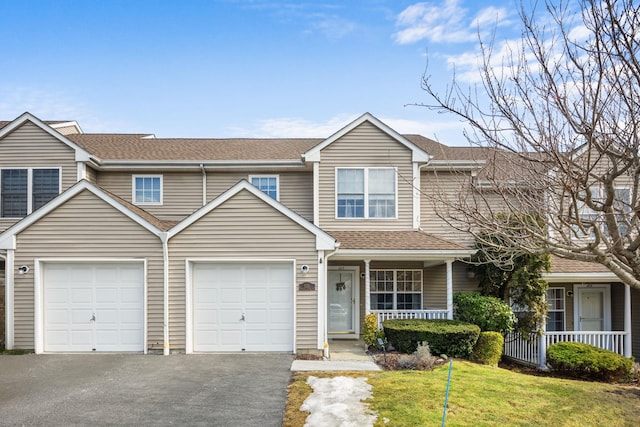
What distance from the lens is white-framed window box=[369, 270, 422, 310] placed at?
15.9 meters

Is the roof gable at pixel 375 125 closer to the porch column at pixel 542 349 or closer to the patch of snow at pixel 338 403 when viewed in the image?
the porch column at pixel 542 349

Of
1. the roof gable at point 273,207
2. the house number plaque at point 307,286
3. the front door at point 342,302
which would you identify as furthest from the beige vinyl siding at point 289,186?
the house number plaque at point 307,286

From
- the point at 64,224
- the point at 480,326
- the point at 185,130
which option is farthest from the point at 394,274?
the point at 185,130

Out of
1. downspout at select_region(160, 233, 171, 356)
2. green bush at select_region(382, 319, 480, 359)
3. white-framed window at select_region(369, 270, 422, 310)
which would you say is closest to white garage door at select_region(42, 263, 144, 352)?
downspout at select_region(160, 233, 171, 356)

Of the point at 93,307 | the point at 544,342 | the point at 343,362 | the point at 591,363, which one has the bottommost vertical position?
the point at 591,363

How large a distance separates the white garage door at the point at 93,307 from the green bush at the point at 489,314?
9.09 m

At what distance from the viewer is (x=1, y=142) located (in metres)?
15.1

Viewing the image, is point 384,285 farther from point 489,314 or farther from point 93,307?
point 93,307

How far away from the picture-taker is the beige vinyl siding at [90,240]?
12.1 m

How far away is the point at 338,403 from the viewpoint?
7898 millimetres

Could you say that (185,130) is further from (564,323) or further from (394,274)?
(564,323)

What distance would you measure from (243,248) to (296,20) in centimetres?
671

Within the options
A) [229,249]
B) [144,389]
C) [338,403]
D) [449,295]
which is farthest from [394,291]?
[144,389]

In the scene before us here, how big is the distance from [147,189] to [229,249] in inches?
221
